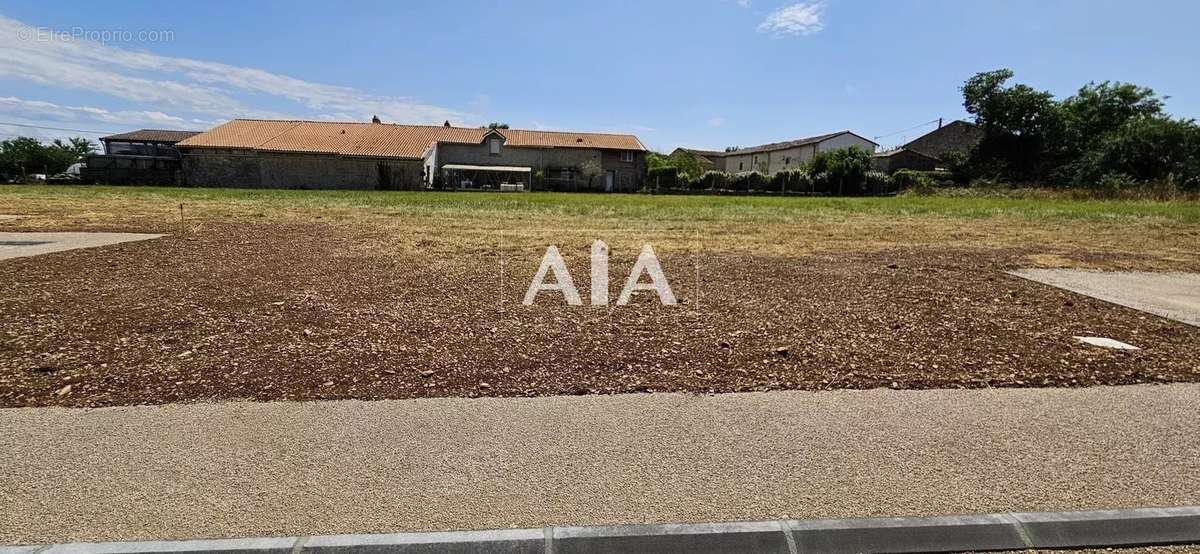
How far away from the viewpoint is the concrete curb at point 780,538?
241cm

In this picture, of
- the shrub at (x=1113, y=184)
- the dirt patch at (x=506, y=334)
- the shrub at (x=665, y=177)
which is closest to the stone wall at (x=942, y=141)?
the shrub at (x=1113, y=184)

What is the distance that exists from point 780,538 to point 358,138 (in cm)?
5483

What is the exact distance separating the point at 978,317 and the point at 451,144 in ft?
180

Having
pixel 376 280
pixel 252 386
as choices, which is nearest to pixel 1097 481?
pixel 252 386

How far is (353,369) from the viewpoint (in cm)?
443

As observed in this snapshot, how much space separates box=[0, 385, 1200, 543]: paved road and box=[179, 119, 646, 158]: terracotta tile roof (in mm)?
47438

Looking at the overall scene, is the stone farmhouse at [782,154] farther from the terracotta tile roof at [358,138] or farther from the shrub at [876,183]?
the terracotta tile roof at [358,138]

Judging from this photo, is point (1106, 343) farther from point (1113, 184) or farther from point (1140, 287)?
point (1113, 184)

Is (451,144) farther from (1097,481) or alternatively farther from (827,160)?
(1097,481)

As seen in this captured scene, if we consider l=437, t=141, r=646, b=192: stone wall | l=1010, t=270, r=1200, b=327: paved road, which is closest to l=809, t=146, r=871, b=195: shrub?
l=437, t=141, r=646, b=192: stone wall

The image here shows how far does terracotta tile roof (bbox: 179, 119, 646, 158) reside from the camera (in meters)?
48.0

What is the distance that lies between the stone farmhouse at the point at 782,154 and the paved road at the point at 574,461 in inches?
2254

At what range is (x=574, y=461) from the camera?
311 cm

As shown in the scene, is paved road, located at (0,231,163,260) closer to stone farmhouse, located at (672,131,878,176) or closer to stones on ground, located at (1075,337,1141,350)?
stones on ground, located at (1075,337,1141,350)
